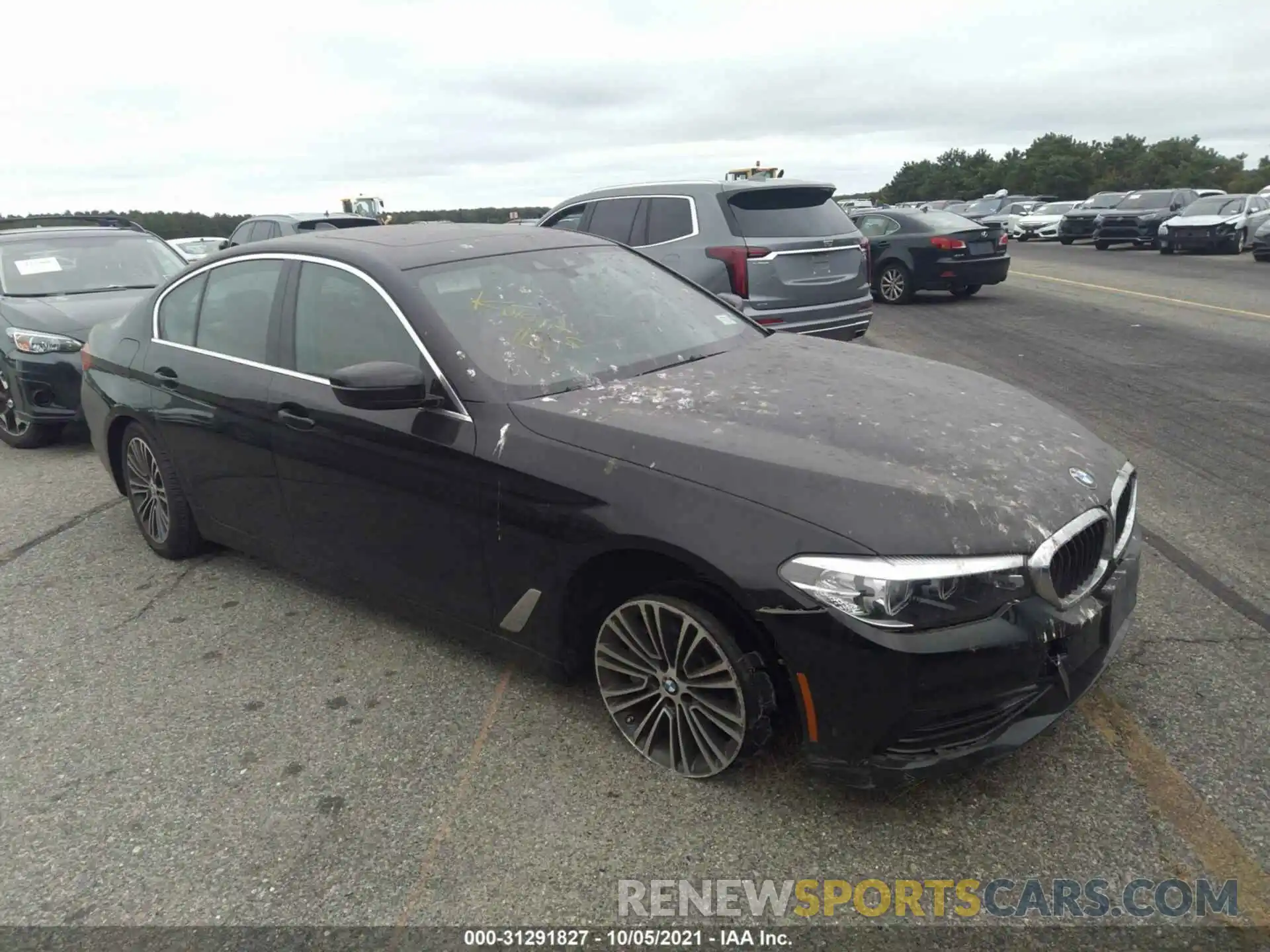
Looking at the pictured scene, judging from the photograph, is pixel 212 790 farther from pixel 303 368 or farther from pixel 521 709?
pixel 303 368

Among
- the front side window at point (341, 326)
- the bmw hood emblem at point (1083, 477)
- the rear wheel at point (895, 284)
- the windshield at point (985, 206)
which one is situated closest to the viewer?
the bmw hood emblem at point (1083, 477)

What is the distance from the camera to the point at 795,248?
7805mm

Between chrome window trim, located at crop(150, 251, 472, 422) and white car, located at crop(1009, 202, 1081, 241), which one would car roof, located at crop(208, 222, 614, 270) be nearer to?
chrome window trim, located at crop(150, 251, 472, 422)

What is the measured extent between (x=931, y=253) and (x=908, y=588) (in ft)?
43.6

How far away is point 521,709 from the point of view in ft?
11.1

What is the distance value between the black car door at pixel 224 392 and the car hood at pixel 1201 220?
25574 mm

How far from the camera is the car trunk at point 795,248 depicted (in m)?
7.68

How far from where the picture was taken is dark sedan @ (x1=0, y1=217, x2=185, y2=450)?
22.8ft

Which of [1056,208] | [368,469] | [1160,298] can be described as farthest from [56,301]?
[1056,208]

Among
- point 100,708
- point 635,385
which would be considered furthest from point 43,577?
point 635,385

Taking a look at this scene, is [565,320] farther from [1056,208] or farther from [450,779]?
[1056,208]

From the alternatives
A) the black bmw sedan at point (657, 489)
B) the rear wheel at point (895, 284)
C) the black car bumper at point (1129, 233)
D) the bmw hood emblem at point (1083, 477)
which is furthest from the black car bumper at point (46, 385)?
the black car bumper at point (1129, 233)

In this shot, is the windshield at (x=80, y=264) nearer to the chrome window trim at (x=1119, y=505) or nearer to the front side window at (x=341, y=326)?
the front side window at (x=341, y=326)

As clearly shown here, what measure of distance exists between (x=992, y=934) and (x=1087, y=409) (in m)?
5.72
